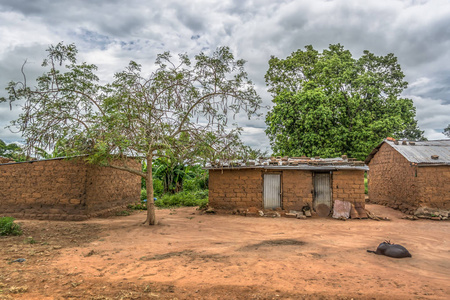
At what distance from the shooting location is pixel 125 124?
7.95m

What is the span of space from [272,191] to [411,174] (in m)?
6.34

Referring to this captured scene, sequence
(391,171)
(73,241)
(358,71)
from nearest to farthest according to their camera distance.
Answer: (73,241)
(391,171)
(358,71)

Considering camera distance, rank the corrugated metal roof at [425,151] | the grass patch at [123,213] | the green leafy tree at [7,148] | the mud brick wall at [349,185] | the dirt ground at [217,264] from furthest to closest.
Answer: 1. the green leafy tree at [7,148]
2. the corrugated metal roof at [425,151]
3. the grass patch at [123,213]
4. the mud brick wall at [349,185]
5. the dirt ground at [217,264]

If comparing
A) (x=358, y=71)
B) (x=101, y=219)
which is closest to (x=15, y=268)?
(x=101, y=219)

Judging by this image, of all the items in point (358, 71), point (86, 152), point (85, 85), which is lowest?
point (86, 152)

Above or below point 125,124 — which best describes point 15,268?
below

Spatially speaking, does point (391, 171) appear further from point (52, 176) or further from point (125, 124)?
point (52, 176)

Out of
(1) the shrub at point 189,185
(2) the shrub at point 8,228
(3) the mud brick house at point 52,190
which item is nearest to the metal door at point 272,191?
(3) the mud brick house at point 52,190

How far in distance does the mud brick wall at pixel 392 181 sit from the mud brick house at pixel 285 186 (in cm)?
273

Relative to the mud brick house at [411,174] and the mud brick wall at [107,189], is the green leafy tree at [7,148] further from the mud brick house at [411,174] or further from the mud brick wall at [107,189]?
the mud brick house at [411,174]

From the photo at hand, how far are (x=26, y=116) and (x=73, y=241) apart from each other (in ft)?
13.5

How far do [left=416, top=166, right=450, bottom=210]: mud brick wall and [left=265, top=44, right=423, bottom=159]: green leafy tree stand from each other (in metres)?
6.14

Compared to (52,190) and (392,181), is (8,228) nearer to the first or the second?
(52,190)

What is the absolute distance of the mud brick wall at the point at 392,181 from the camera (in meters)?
12.7
